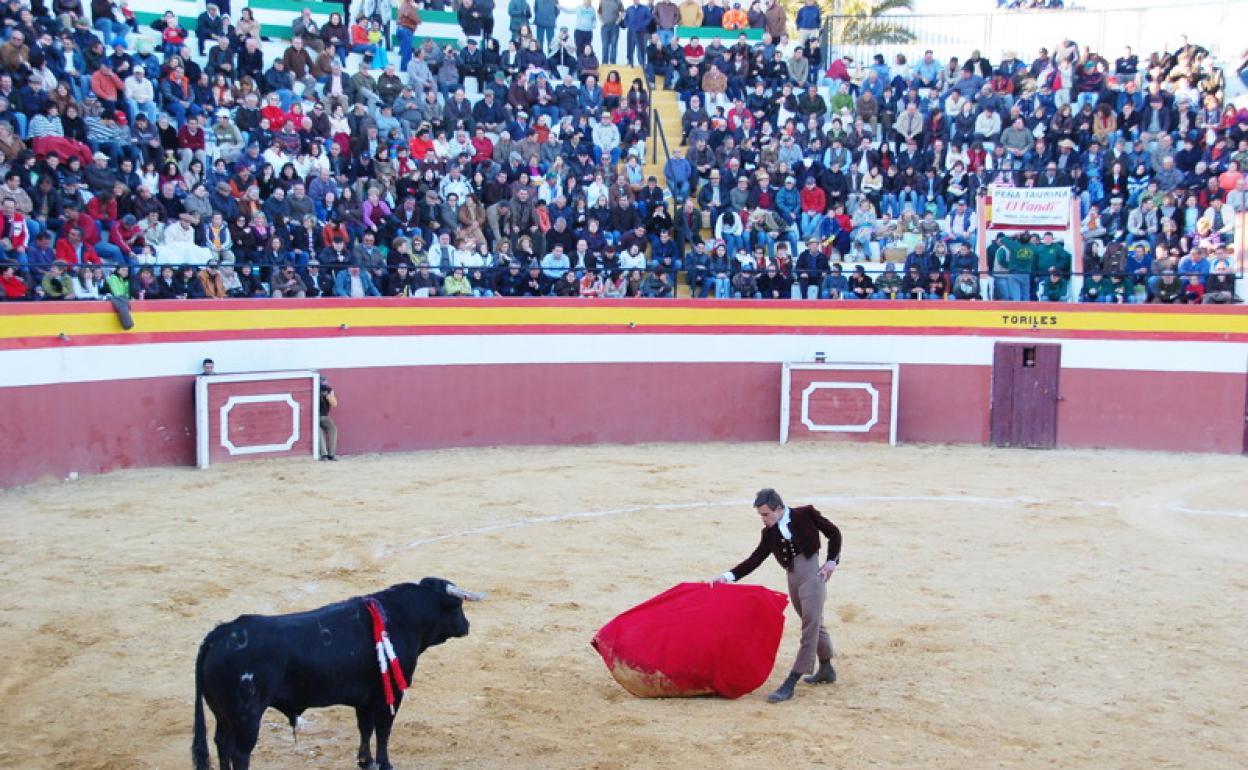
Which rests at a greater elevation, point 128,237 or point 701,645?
point 128,237

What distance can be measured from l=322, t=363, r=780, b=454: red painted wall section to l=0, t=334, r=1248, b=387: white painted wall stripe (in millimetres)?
144

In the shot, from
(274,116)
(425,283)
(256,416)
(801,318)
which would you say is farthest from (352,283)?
(801,318)

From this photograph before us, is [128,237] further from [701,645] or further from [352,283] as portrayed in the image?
[701,645]

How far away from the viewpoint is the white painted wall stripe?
1836 cm

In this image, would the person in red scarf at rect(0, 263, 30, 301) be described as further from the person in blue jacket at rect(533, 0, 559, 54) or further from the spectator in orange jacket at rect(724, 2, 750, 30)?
the spectator in orange jacket at rect(724, 2, 750, 30)

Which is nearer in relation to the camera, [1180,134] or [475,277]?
[475,277]

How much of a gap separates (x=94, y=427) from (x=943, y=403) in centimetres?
1141

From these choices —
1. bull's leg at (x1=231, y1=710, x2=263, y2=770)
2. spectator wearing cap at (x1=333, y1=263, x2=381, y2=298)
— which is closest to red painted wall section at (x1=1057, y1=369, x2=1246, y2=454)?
spectator wearing cap at (x1=333, y1=263, x2=381, y2=298)

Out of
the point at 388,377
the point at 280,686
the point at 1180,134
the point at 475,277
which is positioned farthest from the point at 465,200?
the point at 280,686

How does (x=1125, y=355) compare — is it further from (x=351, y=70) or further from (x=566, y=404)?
(x=351, y=70)

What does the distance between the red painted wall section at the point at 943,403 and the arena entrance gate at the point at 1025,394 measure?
20 centimetres

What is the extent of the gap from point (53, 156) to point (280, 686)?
40.1 ft

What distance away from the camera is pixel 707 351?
65.7 feet

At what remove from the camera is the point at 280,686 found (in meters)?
7.02
